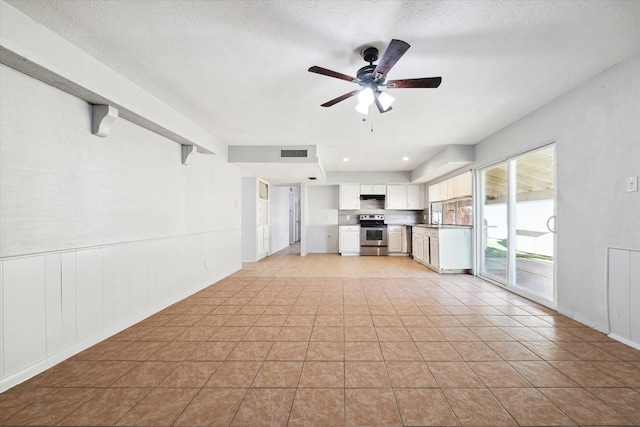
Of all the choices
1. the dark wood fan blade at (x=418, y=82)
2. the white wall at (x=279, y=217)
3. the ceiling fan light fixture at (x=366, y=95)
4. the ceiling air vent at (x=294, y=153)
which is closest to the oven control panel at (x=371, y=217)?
→ the white wall at (x=279, y=217)

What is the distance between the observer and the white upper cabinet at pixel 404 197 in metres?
7.60

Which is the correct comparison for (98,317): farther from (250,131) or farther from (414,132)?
(414,132)

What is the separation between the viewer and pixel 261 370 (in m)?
1.86

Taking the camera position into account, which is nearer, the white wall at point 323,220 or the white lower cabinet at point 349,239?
the white lower cabinet at point 349,239

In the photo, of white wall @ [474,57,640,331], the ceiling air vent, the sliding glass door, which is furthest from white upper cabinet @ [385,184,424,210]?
white wall @ [474,57,640,331]

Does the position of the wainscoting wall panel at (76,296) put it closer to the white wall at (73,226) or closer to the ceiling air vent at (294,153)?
the white wall at (73,226)

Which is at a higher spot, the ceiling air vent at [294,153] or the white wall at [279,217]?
the ceiling air vent at [294,153]

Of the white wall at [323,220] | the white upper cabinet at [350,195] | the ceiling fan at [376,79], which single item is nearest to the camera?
the ceiling fan at [376,79]

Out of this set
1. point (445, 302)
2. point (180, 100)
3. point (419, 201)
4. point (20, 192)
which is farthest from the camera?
point (419, 201)

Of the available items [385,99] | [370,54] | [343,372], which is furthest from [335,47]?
[343,372]

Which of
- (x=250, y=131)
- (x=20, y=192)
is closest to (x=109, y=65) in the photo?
(x=20, y=192)

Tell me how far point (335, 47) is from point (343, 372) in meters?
2.44

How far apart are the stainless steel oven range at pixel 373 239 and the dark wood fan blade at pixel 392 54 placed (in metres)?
5.80

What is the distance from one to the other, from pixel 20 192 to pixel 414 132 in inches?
172
